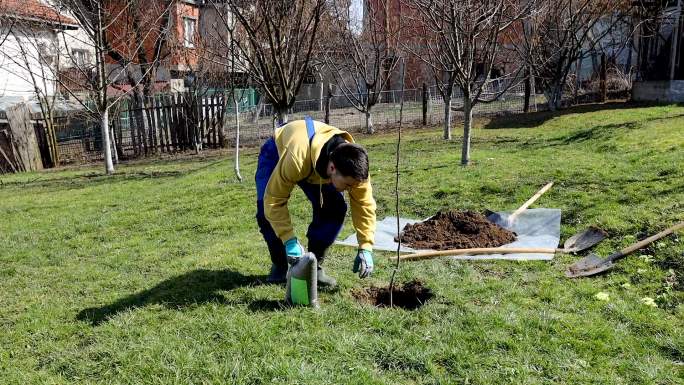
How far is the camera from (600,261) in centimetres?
466

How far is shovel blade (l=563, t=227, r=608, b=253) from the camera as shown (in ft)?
16.6

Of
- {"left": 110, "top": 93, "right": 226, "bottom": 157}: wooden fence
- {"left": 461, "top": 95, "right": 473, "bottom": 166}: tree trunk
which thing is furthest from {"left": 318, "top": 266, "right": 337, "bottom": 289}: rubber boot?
{"left": 110, "top": 93, "right": 226, "bottom": 157}: wooden fence

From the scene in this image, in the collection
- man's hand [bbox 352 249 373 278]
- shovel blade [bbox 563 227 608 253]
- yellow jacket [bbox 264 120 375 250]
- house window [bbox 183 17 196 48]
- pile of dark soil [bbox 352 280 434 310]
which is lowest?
pile of dark soil [bbox 352 280 434 310]

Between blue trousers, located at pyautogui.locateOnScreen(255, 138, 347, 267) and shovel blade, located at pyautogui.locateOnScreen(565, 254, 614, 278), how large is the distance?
80.6 inches

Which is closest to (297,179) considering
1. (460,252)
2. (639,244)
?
(460,252)

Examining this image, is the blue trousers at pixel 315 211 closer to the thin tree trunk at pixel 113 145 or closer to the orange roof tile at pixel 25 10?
the orange roof tile at pixel 25 10

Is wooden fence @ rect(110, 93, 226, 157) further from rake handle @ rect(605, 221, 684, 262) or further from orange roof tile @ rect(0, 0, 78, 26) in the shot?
rake handle @ rect(605, 221, 684, 262)

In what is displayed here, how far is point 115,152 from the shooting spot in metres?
15.6

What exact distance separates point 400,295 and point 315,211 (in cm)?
97

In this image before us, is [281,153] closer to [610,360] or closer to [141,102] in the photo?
[610,360]

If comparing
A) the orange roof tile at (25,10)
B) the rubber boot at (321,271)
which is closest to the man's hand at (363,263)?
the rubber boot at (321,271)

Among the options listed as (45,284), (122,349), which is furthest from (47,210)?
(122,349)

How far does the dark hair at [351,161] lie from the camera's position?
10.5ft

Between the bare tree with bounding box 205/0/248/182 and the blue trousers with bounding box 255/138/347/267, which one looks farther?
the bare tree with bounding box 205/0/248/182
